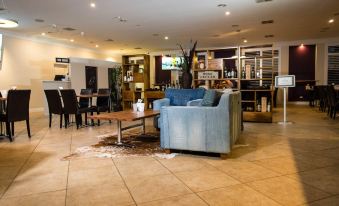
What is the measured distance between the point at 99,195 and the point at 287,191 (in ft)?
5.51

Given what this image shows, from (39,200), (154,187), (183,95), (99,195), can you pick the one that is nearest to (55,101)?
(183,95)

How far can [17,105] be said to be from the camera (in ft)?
15.6

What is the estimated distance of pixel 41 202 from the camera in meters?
2.19

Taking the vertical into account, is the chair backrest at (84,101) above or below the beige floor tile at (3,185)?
above

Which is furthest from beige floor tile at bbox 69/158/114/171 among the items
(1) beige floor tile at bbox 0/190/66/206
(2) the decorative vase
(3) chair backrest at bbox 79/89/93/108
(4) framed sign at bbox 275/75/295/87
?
(4) framed sign at bbox 275/75/295/87

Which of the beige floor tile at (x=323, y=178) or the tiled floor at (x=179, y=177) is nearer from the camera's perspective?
→ the tiled floor at (x=179, y=177)

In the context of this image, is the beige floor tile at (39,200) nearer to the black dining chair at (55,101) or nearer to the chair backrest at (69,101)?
the chair backrest at (69,101)

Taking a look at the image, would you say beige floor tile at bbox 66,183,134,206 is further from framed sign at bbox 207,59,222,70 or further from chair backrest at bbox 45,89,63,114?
framed sign at bbox 207,59,222,70

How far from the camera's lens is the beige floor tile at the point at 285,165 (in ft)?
9.51

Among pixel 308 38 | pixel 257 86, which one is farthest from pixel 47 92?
pixel 308 38

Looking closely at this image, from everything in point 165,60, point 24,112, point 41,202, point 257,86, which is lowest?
point 41,202

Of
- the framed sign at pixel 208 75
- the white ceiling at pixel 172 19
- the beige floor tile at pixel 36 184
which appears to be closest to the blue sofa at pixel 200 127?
the beige floor tile at pixel 36 184

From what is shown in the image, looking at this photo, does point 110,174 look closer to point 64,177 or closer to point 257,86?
point 64,177

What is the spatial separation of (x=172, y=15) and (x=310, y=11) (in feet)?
11.8
